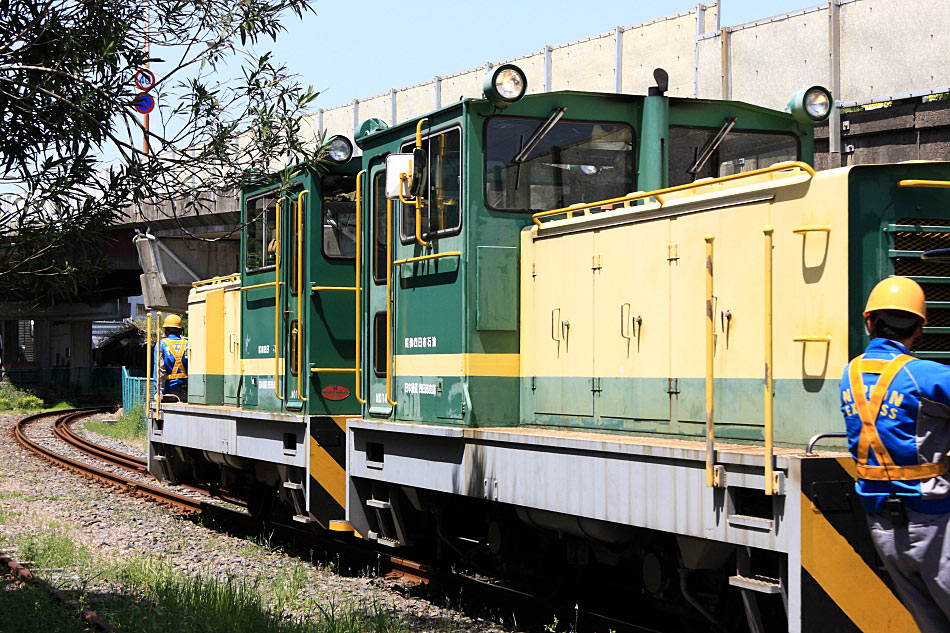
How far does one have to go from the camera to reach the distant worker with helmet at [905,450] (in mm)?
4176

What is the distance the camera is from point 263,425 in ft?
33.1

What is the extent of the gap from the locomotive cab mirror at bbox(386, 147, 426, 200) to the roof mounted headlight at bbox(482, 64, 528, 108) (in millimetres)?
801

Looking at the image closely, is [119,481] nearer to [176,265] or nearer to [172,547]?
[172,547]

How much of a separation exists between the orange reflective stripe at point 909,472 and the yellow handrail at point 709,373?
912 millimetres

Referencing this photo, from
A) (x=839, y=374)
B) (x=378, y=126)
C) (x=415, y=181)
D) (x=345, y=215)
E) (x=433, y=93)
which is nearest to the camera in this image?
(x=839, y=374)

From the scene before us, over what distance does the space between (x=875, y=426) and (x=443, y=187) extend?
3801 mm

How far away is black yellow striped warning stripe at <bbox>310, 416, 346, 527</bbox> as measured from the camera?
9125 mm

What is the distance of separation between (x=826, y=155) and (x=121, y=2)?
8613 mm

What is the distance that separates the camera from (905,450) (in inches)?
166

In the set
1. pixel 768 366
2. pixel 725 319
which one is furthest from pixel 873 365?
pixel 725 319

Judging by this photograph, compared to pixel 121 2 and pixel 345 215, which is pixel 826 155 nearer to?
pixel 345 215

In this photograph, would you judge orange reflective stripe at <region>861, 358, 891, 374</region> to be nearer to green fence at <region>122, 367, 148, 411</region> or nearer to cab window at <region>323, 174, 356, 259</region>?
cab window at <region>323, 174, 356, 259</region>

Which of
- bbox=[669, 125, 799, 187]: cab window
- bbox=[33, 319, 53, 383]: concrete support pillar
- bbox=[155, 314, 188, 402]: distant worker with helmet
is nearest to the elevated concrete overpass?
bbox=[155, 314, 188, 402]: distant worker with helmet

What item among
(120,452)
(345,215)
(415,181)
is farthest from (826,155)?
(120,452)
